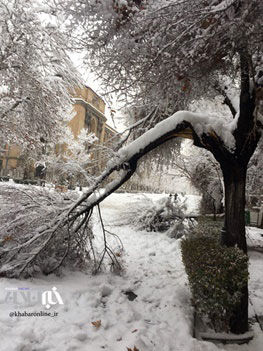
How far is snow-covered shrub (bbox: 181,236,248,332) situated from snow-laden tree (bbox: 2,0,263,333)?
0.36 meters

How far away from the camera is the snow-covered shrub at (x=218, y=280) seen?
3023 mm

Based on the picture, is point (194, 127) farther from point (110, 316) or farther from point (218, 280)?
point (110, 316)

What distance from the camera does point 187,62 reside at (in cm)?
251

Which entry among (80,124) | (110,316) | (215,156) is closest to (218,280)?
(110,316)

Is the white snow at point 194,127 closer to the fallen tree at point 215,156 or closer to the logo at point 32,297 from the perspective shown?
the fallen tree at point 215,156

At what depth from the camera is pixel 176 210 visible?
10023 mm

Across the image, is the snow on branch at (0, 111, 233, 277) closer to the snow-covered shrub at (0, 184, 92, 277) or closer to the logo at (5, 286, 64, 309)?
the snow-covered shrub at (0, 184, 92, 277)

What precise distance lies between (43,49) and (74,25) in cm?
606

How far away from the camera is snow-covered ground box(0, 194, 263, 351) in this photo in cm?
270

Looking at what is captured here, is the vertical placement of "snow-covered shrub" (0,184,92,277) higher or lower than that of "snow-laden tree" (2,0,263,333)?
lower

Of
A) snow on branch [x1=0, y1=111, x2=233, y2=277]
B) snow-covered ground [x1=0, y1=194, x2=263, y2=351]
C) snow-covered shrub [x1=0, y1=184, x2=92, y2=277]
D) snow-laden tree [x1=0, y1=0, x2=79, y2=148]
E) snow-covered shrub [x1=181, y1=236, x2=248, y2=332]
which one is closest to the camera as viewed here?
snow-covered ground [x1=0, y1=194, x2=263, y2=351]

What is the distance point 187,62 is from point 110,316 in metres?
3.63

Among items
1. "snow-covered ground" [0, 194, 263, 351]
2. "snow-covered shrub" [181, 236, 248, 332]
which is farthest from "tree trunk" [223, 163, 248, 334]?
"snow-covered ground" [0, 194, 263, 351]

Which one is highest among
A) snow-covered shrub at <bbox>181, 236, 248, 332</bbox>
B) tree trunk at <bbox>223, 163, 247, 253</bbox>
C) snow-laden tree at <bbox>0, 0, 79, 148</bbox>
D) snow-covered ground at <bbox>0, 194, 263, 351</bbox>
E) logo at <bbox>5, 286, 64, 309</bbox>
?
snow-laden tree at <bbox>0, 0, 79, 148</bbox>
